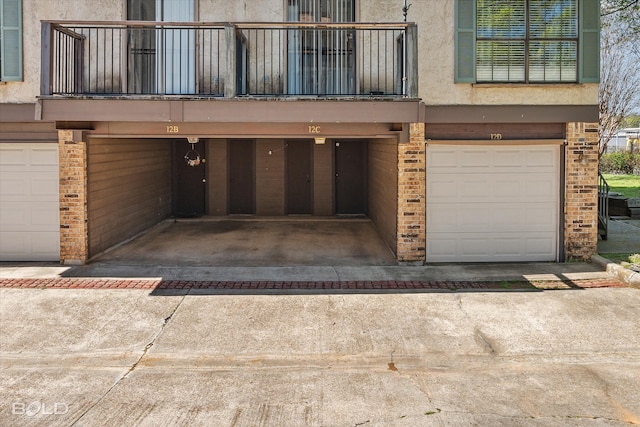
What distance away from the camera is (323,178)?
16812 millimetres

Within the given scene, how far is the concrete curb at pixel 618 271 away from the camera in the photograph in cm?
947

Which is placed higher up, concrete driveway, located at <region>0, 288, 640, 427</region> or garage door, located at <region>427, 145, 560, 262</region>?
garage door, located at <region>427, 145, 560, 262</region>

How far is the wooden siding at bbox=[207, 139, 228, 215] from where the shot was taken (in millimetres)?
16812

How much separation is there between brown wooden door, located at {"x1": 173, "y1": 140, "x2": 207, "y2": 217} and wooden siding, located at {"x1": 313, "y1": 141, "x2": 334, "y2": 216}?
3.22 metres

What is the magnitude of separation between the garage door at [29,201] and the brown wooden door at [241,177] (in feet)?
21.5

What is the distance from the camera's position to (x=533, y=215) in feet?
36.7

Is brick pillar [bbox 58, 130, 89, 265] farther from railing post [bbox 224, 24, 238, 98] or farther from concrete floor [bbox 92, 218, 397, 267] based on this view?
railing post [bbox 224, 24, 238, 98]

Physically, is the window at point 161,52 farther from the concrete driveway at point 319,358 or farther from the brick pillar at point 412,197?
the brick pillar at point 412,197

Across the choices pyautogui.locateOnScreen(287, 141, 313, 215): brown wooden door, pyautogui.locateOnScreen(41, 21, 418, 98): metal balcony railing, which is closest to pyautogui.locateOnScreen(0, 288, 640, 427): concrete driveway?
pyautogui.locateOnScreen(41, 21, 418, 98): metal balcony railing

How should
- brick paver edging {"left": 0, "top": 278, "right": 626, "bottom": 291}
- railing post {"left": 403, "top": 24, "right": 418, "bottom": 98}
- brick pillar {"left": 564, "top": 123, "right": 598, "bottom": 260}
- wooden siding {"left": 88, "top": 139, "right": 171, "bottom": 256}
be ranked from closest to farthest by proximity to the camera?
railing post {"left": 403, "top": 24, "right": 418, "bottom": 98} → brick paver edging {"left": 0, "top": 278, "right": 626, "bottom": 291} → brick pillar {"left": 564, "top": 123, "right": 598, "bottom": 260} → wooden siding {"left": 88, "top": 139, "right": 171, "bottom": 256}

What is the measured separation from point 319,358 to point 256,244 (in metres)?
6.32

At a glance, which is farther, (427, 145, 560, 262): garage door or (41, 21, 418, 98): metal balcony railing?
(427, 145, 560, 262): garage door

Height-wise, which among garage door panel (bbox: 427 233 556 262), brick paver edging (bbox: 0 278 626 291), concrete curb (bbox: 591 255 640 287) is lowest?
brick paver edging (bbox: 0 278 626 291)

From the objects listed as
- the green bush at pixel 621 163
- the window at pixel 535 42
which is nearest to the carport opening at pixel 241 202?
the window at pixel 535 42
